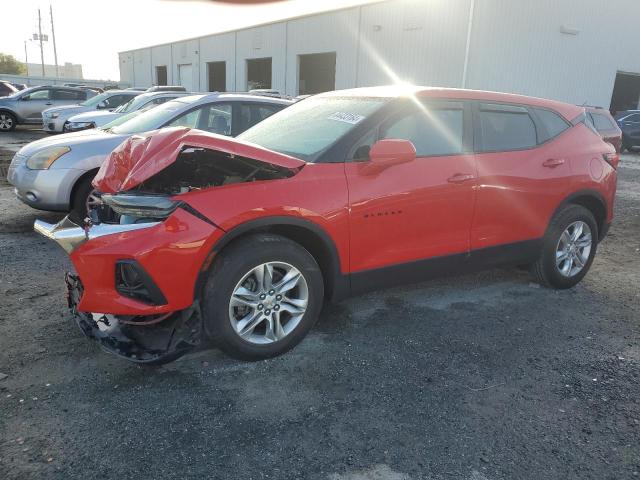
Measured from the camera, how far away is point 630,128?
1883cm

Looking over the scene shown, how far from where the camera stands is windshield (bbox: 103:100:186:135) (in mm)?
6246

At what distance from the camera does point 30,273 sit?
464 centimetres

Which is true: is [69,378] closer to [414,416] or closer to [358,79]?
[414,416]

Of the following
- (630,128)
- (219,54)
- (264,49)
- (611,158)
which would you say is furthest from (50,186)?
(219,54)

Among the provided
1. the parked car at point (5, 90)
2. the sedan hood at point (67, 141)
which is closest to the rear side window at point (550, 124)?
the sedan hood at point (67, 141)

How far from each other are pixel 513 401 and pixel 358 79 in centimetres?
2467

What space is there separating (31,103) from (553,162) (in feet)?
63.7

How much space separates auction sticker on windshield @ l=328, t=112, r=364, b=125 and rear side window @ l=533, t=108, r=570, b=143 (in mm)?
1855

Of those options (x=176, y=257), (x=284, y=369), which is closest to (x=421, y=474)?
(x=284, y=369)

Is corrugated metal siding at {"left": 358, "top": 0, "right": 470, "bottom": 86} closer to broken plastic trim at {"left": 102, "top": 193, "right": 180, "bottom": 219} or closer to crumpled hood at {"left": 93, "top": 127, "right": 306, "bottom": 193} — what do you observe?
crumpled hood at {"left": 93, "top": 127, "right": 306, "bottom": 193}

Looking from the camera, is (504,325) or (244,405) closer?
(244,405)

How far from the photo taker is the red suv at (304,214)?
9.37 ft

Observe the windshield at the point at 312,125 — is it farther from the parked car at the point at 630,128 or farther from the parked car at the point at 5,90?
the parked car at the point at 5,90

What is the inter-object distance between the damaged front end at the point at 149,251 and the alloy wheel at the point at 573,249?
2922mm
